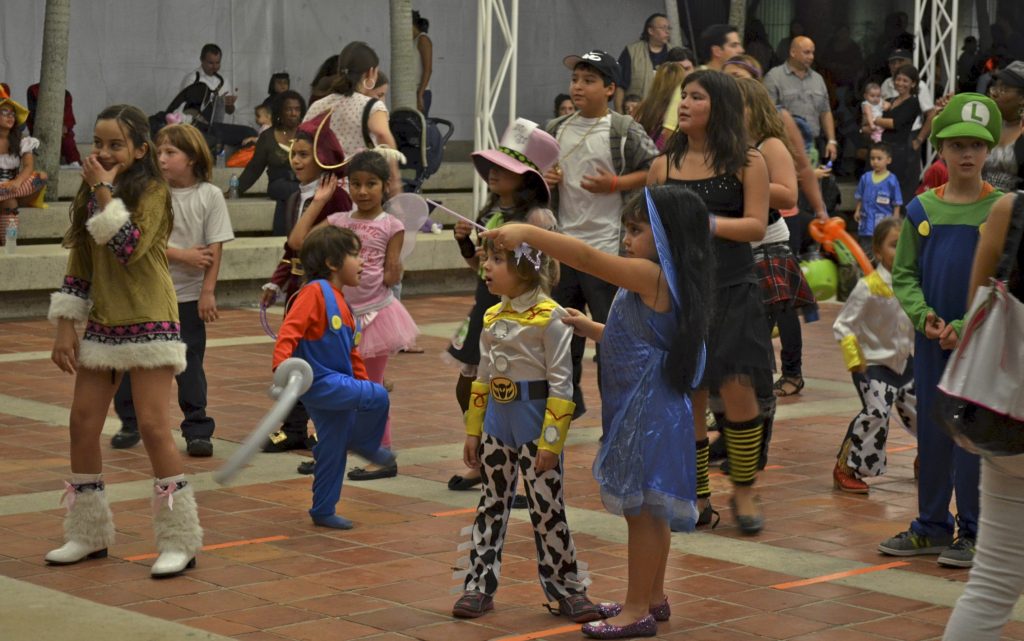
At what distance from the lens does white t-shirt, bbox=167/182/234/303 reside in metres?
8.24

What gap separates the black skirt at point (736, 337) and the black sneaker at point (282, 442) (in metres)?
2.65

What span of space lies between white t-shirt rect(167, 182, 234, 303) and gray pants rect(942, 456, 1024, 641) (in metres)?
4.82

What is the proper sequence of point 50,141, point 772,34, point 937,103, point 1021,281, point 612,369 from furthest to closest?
point 772,34 < point 937,103 < point 50,141 < point 612,369 < point 1021,281

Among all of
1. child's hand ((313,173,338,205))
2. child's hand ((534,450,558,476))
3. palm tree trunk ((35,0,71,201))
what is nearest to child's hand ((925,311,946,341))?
child's hand ((534,450,558,476))

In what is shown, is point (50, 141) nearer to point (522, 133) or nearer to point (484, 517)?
point (522, 133)

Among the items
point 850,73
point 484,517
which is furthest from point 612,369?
point 850,73

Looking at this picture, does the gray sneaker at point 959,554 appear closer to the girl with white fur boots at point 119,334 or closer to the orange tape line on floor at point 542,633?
the orange tape line on floor at point 542,633

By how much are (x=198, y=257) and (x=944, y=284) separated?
3.76 metres

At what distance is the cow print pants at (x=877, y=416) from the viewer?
301 inches

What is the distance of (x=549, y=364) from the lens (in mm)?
5590

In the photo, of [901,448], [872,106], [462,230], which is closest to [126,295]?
[462,230]

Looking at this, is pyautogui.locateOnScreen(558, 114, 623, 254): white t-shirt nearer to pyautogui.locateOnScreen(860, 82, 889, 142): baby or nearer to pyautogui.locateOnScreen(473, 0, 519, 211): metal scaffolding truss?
pyautogui.locateOnScreen(473, 0, 519, 211): metal scaffolding truss

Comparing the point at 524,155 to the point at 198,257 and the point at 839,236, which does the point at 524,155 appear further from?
the point at 839,236

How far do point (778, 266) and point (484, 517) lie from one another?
294cm
